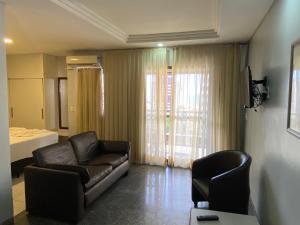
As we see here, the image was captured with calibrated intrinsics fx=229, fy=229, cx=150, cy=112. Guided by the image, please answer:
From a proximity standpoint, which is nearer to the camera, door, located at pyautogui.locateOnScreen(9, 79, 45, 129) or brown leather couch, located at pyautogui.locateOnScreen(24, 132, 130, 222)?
brown leather couch, located at pyautogui.locateOnScreen(24, 132, 130, 222)

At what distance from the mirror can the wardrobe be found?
5.40m

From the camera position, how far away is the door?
226 inches

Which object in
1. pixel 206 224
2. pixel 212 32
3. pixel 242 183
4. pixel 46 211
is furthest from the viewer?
pixel 212 32

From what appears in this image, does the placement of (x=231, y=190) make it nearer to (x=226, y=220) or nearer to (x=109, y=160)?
(x=226, y=220)

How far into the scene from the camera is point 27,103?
5844mm

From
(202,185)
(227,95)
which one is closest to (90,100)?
(227,95)

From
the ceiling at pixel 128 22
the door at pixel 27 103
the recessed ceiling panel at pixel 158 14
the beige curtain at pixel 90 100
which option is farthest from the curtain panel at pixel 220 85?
the door at pixel 27 103

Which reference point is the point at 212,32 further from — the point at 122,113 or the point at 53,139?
the point at 53,139

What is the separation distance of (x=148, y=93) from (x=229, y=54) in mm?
1794

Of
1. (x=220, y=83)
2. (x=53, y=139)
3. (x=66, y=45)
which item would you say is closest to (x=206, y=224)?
(x=220, y=83)

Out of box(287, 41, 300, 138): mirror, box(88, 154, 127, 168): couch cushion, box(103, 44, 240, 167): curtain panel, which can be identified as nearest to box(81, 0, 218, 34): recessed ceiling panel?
box(103, 44, 240, 167): curtain panel

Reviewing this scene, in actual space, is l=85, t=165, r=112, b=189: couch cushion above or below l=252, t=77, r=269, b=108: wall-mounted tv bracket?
below

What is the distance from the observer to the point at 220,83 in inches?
176

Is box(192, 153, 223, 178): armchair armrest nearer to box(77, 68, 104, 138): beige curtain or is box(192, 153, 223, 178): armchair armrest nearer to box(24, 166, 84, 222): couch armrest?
box(24, 166, 84, 222): couch armrest
